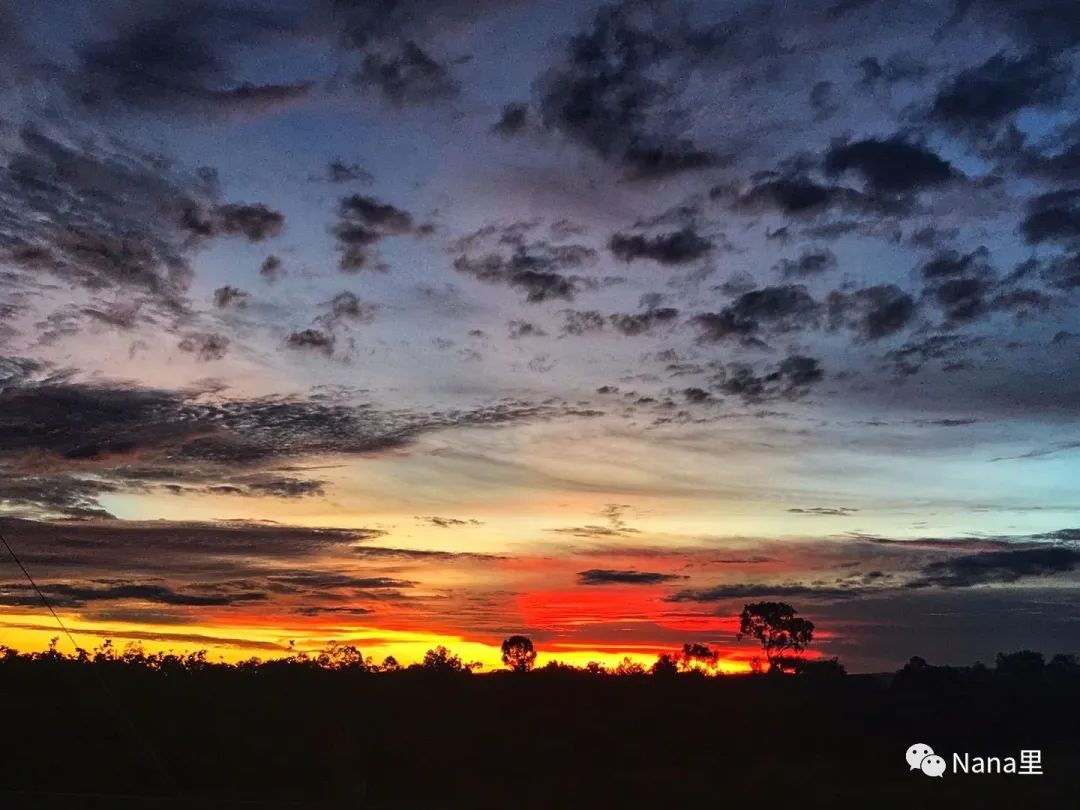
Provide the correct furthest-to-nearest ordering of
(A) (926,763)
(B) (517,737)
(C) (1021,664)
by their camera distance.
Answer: (C) (1021,664), (B) (517,737), (A) (926,763)

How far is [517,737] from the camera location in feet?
103

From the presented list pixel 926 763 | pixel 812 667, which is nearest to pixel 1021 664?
pixel 812 667

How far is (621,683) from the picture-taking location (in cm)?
4203

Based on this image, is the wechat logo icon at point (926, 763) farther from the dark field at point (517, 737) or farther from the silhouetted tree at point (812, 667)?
the silhouetted tree at point (812, 667)

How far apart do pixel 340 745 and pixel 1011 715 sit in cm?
2585

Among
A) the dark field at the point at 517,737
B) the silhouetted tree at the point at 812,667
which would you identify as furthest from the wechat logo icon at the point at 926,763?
the silhouetted tree at the point at 812,667

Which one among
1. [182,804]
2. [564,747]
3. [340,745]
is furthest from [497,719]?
[182,804]

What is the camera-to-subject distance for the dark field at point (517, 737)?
66.7 ft

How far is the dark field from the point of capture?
20328mm

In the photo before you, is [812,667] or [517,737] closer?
[517,737]

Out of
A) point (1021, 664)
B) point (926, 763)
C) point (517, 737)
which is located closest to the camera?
point (926, 763)

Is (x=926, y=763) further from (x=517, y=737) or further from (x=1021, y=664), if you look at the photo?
(x=1021, y=664)

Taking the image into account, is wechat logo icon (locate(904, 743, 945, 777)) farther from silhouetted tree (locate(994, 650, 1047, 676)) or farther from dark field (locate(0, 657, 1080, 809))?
silhouetted tree (locate(994, 650, 1047, 676))

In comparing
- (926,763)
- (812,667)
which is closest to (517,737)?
(926,763)
